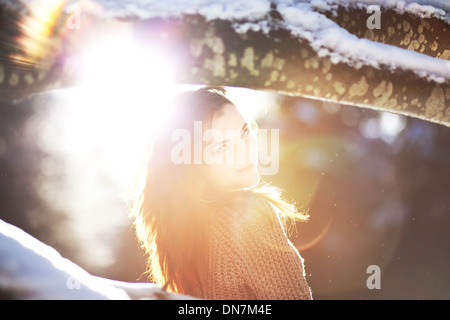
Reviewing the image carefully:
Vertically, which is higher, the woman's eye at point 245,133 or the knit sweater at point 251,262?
the woman's eye at point 245,133

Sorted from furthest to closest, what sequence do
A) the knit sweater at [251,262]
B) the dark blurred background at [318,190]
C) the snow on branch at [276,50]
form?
the dark blurred background at [318,190], the knit sweater at [251,262], the snow on branch at [276,50]

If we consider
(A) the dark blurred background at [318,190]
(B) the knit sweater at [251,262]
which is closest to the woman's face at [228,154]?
(B) the knit sweater at [251,262]

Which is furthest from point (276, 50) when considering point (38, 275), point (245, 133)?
point (245, 133)

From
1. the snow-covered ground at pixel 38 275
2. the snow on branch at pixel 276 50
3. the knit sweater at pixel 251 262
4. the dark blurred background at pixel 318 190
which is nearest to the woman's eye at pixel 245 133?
the knit sweater at pixel 251 262

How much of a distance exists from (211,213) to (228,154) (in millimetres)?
280

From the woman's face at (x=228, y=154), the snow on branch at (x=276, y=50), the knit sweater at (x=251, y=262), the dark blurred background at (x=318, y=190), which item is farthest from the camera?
the dark blurred background at (x=318, y=190)

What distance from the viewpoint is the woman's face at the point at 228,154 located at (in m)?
1.36

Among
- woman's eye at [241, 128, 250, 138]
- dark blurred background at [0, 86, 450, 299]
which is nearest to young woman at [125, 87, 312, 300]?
woman's eye at [241, 128, 250, 138]

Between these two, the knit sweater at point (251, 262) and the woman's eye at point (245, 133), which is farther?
the woman's eye at point (245, 133)

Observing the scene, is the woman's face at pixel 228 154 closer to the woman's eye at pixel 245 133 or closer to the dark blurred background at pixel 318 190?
the woman's eye at pixel 245 133

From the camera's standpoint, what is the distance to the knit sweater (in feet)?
3.49

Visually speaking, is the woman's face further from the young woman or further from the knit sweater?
the knit sweater

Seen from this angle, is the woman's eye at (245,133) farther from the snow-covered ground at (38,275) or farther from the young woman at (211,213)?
the snow-covered ground at (38,275)

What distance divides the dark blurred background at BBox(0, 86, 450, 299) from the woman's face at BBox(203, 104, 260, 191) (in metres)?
4.84
